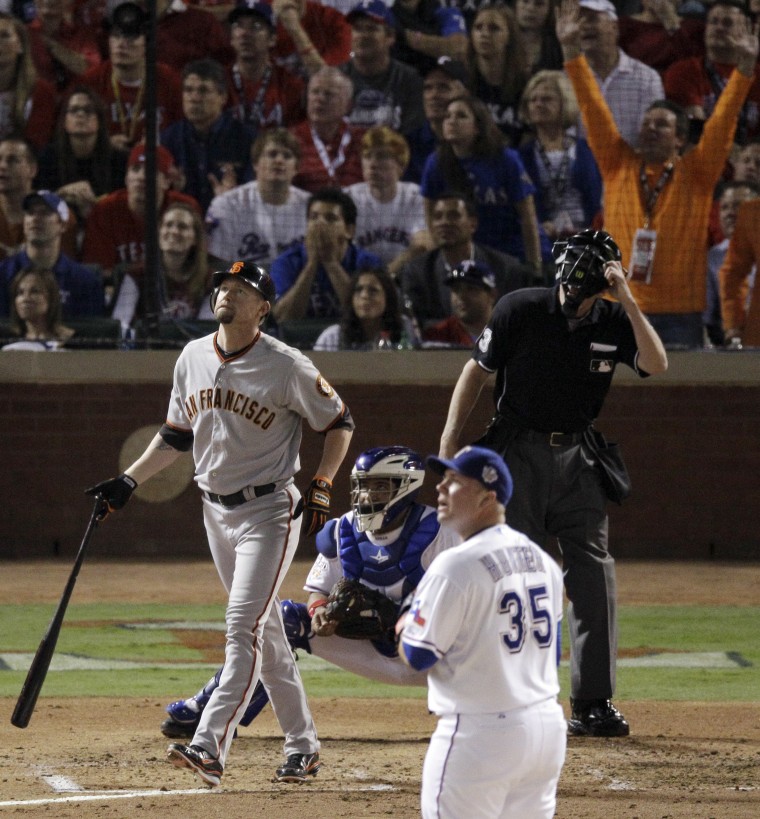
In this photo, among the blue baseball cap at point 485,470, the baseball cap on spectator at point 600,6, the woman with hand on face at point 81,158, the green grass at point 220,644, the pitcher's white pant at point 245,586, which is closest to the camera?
the blue baseball cap at point 485,470

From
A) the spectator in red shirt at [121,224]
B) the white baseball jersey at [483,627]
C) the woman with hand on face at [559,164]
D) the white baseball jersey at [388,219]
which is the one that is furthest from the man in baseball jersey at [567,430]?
the spectator in red shirt at [121,224]

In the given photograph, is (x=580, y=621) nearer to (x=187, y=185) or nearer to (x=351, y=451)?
(x=351, y=451)

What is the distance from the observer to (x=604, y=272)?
5789 millimetres

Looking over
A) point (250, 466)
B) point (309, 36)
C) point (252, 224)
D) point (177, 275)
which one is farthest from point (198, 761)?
point (309, 36)

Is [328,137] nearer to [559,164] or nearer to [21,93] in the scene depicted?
[559,164]

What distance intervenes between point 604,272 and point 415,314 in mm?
5841

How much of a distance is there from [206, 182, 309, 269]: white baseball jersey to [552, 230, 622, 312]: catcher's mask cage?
5.81m

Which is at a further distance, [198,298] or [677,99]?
[677,99]

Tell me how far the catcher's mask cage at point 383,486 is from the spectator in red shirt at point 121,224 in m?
6.43

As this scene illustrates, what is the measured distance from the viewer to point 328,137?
1188 centimetres

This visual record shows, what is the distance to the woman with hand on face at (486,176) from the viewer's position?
11445 mm

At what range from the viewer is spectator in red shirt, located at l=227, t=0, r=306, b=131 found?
1201 cm

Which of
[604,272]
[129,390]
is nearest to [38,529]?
[129,390]

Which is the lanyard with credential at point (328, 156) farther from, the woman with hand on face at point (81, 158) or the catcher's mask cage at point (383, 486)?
the catcher's mask cage at point (383, 486)
